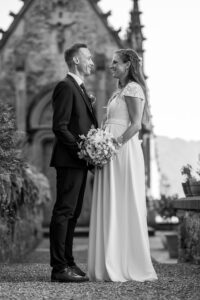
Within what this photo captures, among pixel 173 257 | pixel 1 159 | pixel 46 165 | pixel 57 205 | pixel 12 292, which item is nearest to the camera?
pixel 12 292

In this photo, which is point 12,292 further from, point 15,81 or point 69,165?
point 15,81

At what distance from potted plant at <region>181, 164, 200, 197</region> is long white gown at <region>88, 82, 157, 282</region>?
7.75 feet

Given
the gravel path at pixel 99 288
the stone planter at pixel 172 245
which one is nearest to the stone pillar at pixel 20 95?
the stone planter at pixel 172 245

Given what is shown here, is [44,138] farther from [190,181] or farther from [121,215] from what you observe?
[121,215]

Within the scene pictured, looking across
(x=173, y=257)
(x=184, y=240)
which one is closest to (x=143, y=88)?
(x=184, y=240)

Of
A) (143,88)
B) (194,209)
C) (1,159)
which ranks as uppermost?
(143,88)

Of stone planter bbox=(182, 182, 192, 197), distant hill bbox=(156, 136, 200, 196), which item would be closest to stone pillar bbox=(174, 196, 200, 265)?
stone planter bbox=(182, 182, 192, 197)

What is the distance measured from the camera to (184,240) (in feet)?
25.9

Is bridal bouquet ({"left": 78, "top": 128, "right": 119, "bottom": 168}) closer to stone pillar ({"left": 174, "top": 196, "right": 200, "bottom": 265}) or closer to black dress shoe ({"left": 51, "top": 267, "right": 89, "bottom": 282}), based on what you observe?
black dress shoe ({"left": 51, "top": 267, "right": 89, "bottom": 282})

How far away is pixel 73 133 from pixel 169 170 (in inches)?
1280

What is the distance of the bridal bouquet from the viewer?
5.05 meters

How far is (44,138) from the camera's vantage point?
1788 centimetres

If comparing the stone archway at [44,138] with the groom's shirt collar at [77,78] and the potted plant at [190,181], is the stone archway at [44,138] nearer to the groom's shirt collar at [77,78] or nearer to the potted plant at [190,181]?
the potted plant at [190,181]

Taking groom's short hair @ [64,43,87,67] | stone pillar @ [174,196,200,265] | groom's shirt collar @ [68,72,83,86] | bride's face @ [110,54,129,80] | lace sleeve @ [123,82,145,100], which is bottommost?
stone pillar @ [174,196,200,265]
